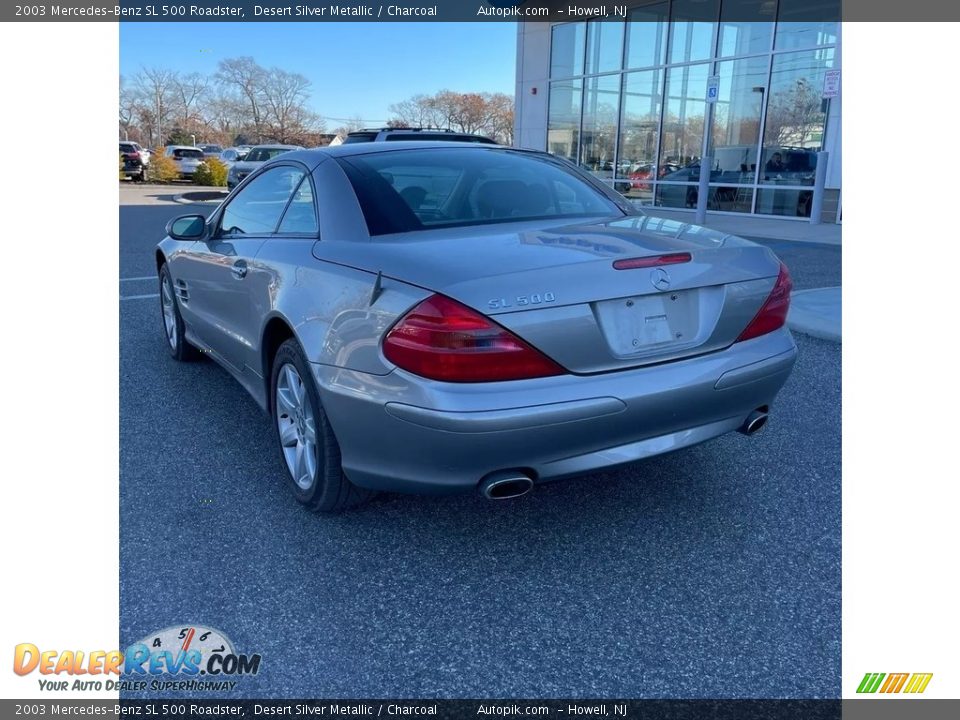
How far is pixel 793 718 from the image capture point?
6.90 ft

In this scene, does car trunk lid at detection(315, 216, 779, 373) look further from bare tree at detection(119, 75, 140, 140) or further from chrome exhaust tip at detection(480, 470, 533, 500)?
bare tree at detection(119, 75, 140, 140)

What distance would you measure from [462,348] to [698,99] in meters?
16.5

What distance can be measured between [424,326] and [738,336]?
1.25 metres

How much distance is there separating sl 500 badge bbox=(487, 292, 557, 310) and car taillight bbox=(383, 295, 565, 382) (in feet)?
0.19

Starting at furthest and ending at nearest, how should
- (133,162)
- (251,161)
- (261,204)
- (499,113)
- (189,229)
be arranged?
(499,113), (133,162), (251,161), (189,229), (261,204)

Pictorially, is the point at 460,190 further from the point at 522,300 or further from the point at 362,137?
the point at 362,137

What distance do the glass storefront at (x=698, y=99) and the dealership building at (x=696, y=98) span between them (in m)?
0.02

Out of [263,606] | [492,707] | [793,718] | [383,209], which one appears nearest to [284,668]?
[263,606]

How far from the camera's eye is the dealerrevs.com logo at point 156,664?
7.45 ft

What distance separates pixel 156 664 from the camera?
234 centimetres

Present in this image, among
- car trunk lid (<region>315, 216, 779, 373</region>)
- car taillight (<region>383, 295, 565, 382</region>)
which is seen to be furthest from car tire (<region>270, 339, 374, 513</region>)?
car taillight (<region>383, 295, 565, 382</region>)

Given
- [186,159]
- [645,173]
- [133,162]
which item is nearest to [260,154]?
[186,159]

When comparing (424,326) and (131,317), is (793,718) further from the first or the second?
(131,317)

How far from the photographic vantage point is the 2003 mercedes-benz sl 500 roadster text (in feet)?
8.04
